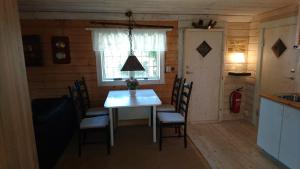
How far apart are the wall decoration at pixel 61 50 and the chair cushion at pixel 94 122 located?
1311mm

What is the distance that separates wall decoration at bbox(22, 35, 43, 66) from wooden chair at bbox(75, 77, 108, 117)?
0.90m

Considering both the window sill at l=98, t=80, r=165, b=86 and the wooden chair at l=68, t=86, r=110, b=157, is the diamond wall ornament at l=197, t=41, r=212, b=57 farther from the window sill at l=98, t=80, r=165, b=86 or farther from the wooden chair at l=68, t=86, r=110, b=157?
the wooden chair at l=68, t=86, r=110, b=157

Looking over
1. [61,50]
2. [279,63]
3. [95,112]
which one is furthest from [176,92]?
[61,50]

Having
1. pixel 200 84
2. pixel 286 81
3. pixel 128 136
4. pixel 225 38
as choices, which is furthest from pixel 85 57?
pixel 286 81

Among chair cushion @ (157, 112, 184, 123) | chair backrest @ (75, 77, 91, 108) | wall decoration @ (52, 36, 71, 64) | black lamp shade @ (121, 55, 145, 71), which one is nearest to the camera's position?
chair cushion @ (157, 112, 184, 123)

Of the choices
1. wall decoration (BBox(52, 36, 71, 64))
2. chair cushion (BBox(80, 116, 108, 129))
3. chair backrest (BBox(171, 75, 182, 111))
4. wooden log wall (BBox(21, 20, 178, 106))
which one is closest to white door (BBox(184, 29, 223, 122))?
wooden log wall (BBox(21, 20, 178, 106))

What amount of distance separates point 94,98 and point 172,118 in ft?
5.57

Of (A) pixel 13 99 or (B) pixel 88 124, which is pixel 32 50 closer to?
(B) pixel 88 124

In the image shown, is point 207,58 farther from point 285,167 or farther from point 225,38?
point 285,167

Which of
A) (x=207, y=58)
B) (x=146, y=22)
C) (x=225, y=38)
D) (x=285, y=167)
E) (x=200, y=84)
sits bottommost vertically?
(x=285, y=167)

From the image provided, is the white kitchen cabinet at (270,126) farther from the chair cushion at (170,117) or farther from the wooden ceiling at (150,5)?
the wooden ceiling at (150,5)

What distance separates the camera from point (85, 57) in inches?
144

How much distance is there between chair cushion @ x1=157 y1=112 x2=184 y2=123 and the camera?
292cm

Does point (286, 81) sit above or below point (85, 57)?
below
